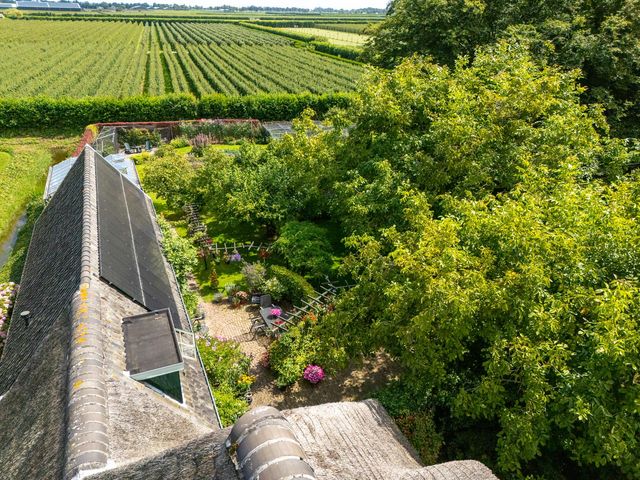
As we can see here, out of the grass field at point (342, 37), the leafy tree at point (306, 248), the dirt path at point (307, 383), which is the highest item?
the grass field at point (342, 37)

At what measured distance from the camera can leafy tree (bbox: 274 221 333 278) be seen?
61.4 ft

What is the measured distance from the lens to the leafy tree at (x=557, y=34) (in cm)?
2308

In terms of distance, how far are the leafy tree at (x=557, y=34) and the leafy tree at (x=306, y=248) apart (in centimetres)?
1383

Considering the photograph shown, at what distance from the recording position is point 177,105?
1779 inches

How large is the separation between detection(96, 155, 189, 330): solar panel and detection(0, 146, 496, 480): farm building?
0.07 meters

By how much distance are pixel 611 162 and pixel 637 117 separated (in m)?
11.6

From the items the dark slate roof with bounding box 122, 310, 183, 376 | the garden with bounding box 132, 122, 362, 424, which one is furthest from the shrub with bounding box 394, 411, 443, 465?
the dark slate roof with bounding box 122, 310, 183, 376

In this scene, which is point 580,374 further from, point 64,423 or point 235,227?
point 235,227

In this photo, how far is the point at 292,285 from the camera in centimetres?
1827

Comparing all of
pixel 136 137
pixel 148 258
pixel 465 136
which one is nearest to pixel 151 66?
pixel 136 137

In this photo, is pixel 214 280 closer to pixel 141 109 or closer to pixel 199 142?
pixel 199 142

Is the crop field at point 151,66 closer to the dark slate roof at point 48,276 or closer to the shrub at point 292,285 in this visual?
the dark slate roof at point 48,276

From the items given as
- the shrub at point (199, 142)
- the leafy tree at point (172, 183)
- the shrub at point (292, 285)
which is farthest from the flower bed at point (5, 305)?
the shrub at point (199, 142)

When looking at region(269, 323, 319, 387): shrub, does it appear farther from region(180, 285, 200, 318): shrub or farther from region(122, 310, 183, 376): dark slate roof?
region(122, 310, 183, 376): dark slate roof
